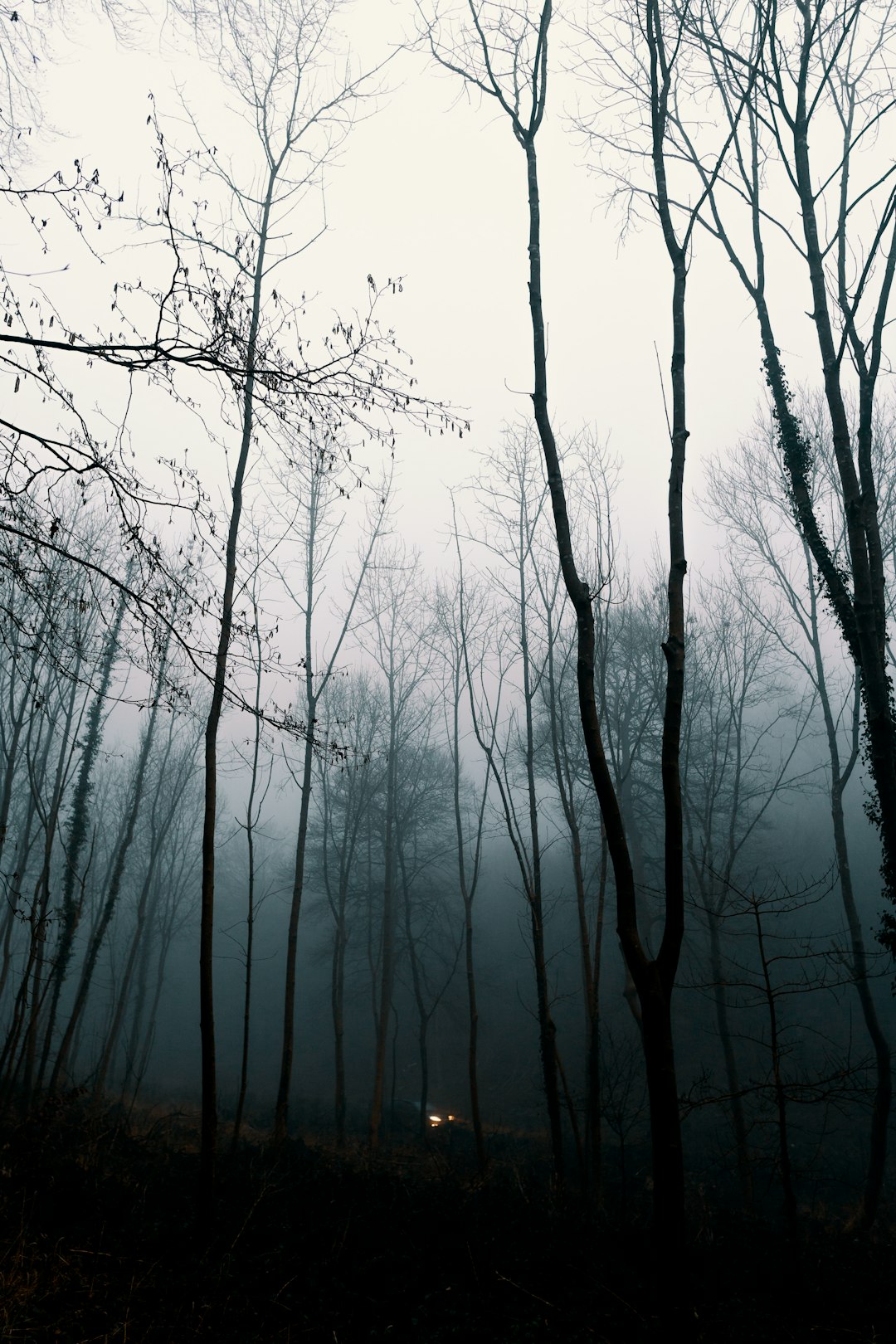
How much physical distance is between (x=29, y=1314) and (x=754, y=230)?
11.2 m

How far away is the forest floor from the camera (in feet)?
12.8

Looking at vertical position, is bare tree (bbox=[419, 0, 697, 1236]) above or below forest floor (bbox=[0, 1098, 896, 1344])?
above

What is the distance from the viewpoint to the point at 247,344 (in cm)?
351

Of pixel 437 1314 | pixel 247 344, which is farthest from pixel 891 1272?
pixel 247 344

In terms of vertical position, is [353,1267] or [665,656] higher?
[665,656]

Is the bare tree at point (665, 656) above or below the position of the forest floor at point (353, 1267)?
above

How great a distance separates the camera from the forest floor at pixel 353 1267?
3889 millimetres

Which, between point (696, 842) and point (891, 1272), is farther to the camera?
point (696, 842)

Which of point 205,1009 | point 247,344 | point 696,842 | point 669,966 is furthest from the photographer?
point 696,842

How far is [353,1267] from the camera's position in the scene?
4711 mm

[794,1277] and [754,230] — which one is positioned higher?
[754,230]

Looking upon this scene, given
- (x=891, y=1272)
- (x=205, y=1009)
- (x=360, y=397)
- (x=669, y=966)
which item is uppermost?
(x=360, y=397)

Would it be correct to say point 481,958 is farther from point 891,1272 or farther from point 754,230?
point 754,230

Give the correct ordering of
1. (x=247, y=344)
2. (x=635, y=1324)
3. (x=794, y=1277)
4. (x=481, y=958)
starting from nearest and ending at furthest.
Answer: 1. (x=247, y=344)
2. (x=635, y=1324)
3. (x=794, y=1277)
4. (x=481, y=958)
